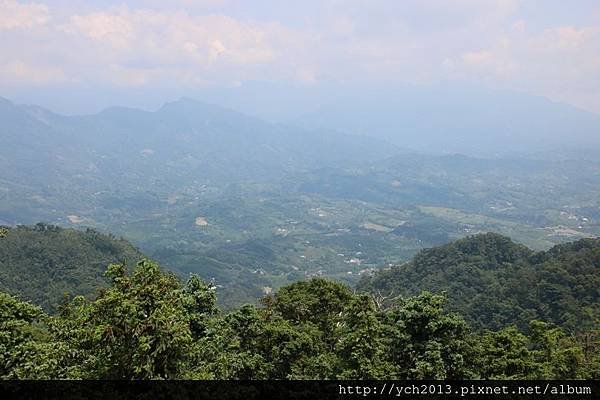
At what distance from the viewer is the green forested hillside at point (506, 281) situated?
49.4m

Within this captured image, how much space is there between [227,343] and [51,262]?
7834 centimetres

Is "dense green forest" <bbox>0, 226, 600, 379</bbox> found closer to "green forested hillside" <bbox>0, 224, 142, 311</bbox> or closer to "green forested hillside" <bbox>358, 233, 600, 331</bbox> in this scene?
"green forested hillside" <bbox>358, 233, 600, 331</bbox>

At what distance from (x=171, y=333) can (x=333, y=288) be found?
14.8m

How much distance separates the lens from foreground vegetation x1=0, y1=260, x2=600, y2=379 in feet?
35.2

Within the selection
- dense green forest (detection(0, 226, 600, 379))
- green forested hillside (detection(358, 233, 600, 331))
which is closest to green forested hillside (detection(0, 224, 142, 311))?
green forested hillside (detection(358, 233, 600, 331))

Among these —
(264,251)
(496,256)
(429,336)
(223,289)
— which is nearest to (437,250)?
(496,256)

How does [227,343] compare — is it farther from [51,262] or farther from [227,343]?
[51,262]

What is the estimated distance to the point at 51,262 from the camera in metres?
82.6

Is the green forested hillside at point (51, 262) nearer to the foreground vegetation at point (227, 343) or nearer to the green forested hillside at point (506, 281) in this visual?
the green forested hillside at point (506, 281)

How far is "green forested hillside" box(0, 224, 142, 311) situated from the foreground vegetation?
58.8m

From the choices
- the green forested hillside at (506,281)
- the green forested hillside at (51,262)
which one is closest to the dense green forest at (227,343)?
the green forested hillside at (506,281)

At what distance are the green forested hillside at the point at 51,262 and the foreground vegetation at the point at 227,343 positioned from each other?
5884 centimetres

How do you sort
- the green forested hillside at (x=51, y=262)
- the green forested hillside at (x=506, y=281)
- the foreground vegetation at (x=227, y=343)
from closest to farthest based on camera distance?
the foreground vegetation at (x=227, y=343), the green forested hillside at (x=506, y=281), the green forested hillside at (x=51, y=262)

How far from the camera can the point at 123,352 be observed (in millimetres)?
10742
